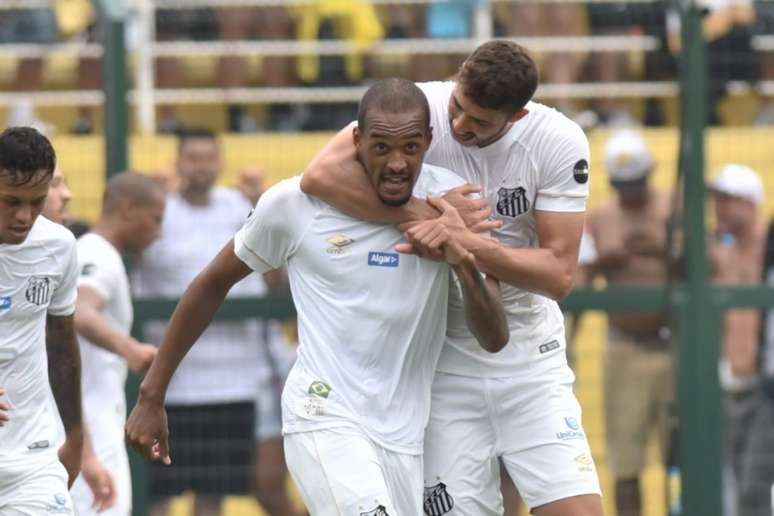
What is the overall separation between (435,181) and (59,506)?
5.85 ft

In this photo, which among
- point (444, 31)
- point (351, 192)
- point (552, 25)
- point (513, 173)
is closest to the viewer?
point (351, 192)

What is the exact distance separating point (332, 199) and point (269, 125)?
5134mm

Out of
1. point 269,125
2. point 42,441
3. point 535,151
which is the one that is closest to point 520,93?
point 535,151

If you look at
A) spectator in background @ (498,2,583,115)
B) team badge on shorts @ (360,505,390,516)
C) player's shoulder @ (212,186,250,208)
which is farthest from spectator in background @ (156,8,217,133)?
team badge on shorts @ (360,505,390,516)

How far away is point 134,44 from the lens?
10.6 metres

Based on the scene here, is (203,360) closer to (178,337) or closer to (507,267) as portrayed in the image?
(178,337)

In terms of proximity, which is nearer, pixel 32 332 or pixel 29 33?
Answer: pixel 32 332

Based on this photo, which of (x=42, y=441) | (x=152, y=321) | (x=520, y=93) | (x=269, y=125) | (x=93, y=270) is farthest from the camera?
(x=269, y=125)

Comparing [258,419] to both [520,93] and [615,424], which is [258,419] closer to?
[615,424]

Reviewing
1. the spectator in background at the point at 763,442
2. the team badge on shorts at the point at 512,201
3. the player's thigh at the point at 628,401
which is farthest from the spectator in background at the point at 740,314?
the team badge on shorts at the point at 512,201

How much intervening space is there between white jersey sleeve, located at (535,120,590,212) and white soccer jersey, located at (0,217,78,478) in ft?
5.68

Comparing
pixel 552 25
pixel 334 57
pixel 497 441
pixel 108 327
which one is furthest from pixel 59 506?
pixel 552 25

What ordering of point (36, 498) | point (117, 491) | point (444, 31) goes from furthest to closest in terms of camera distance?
1. point (444, 31)
2. point (117, 491)
3. point (36, 498)

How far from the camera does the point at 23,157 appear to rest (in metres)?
5.37
